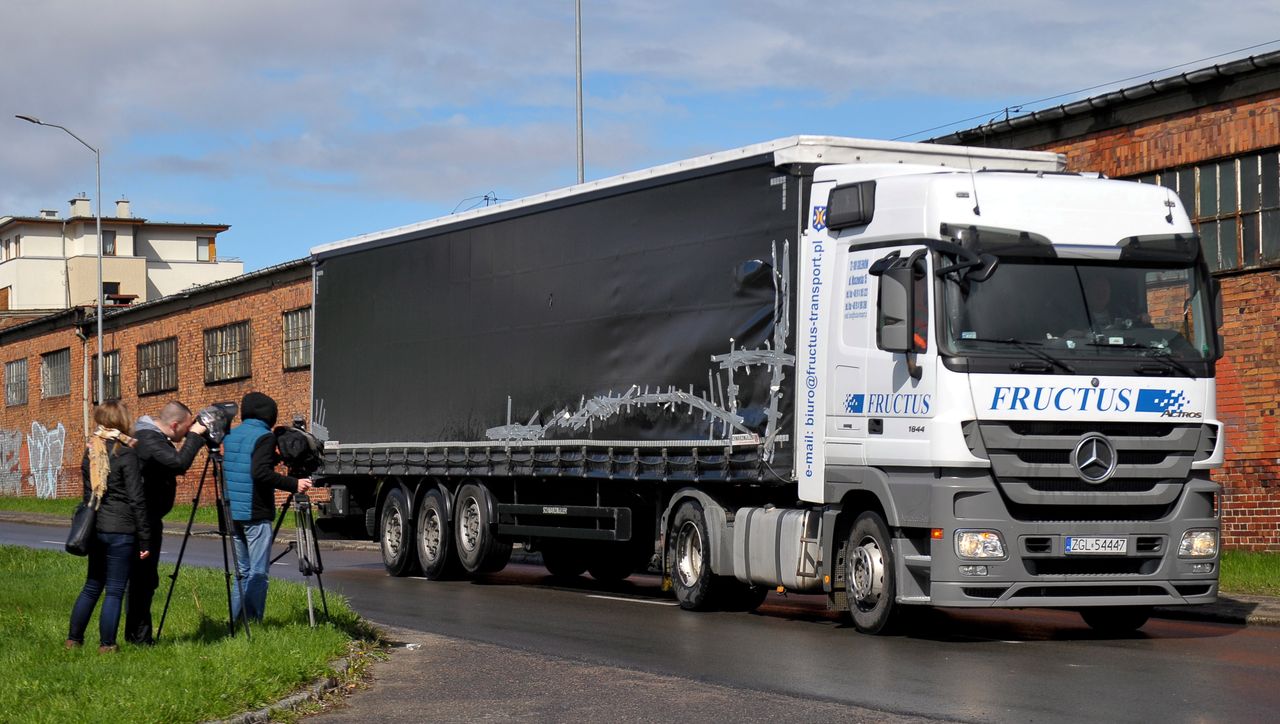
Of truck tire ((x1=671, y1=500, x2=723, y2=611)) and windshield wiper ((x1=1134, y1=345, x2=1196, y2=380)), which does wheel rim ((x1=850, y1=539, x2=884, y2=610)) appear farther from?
windshield wiper ((x1=1134, y1=345, x2=1196, y2=380))

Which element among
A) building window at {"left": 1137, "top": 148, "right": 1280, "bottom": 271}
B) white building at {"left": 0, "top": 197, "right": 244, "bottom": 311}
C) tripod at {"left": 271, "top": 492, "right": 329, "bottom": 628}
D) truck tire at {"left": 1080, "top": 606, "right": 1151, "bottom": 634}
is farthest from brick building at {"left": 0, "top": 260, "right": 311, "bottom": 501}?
white building at {"left": 0, "top": 197, "right": 244, "bottom": 311}

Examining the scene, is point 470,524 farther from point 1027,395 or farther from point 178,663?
point 178,663

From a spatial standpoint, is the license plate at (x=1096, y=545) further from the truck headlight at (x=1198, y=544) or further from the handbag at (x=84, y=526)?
the handbag at (x=84, y=526)

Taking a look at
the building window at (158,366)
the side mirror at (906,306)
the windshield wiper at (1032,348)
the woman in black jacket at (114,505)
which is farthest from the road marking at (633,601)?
the building window at (158,366)

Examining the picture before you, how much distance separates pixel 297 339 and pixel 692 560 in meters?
26.1

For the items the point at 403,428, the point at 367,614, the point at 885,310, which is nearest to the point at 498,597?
the point at 367,614

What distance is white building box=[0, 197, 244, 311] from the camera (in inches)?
3782

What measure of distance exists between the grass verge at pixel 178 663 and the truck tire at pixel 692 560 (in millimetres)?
3203

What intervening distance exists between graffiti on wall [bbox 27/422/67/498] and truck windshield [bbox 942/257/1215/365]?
161ft

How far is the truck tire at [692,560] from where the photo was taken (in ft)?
51.1

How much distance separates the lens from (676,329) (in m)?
16.1

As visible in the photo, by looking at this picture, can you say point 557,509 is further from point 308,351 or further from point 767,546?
point 308,351

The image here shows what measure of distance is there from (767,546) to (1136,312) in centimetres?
367

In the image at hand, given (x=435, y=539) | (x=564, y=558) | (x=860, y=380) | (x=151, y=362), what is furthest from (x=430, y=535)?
(x=151, y=362)
